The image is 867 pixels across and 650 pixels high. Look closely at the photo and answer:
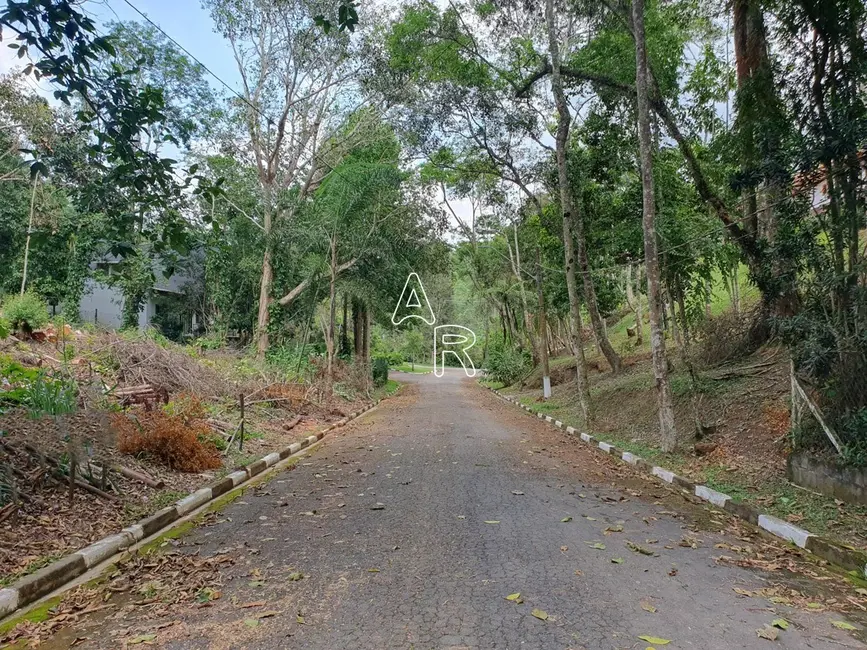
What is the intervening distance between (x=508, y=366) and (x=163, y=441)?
23.6 metres

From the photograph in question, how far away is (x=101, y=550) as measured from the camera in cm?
493

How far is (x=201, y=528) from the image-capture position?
18.9ft

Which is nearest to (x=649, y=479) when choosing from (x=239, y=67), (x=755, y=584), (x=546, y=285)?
(x=755, y=584)

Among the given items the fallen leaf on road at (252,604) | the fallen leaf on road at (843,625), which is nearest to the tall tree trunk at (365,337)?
the fallen leaf on road at (252,604)

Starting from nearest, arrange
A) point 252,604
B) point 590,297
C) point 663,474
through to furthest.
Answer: point 252,604 < point 663,474 < point 590,297

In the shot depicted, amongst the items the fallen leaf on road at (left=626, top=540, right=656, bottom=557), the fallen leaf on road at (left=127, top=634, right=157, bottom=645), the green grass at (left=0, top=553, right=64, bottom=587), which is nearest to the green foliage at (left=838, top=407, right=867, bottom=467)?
the fallen leaf on road at (left=626, top=540, right=656, bottom=557)

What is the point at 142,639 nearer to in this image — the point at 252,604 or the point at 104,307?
the point at 252,604

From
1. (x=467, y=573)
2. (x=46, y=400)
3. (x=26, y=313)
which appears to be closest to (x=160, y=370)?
(x=46, y=400)

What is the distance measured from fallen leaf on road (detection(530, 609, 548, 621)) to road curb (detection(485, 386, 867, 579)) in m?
2.87

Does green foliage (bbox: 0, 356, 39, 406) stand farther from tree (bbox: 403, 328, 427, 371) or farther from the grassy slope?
tree (bbox: 403, 328, 427, 371)

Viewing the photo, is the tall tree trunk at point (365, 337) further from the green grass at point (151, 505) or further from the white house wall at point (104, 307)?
the green grass at point (151, 505)

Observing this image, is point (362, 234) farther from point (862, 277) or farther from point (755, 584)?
point (755, 584)

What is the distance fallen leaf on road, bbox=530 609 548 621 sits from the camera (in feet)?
11.6

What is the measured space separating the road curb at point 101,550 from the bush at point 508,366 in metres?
22.4
